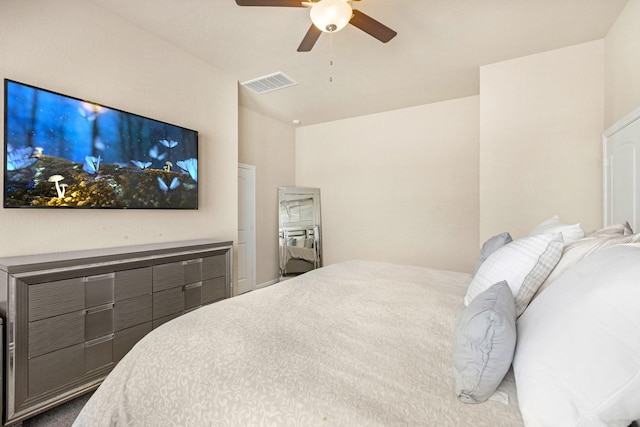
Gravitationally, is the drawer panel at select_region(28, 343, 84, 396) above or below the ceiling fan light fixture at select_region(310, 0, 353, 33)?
below

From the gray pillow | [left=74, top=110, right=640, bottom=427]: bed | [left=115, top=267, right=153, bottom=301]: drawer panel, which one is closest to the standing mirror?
[left=115, top=267, right=153, bottom=301]: drawer panel

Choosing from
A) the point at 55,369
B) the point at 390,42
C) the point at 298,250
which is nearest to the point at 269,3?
the point at 390,42

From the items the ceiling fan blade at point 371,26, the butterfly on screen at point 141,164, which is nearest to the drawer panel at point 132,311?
the butterfly on screen at point 141,164

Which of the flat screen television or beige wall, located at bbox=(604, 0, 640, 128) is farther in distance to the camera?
beige wall, located at bbox=(604, 0, 640, 128)

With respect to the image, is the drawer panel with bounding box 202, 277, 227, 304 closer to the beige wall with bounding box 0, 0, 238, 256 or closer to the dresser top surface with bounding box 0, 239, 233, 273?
the dresser top surface with bounding box 0, 239, 233, 273

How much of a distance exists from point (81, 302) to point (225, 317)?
1.23 m

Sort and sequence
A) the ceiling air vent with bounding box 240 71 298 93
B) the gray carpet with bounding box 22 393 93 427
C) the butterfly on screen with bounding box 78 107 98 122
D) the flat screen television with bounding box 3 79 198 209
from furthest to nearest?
the ceiling air vent with bounding box 240 71 298 93, the butterfly on screen with bounding box 78 107 98 122, the flat screen television with bounding box 3 79 198 209, the gray carpet with bounding box 22 393 93 427

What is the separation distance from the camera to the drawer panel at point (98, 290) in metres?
1.85

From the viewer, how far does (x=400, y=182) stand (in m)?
4.34

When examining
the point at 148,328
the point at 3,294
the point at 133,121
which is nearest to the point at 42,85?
the point at 133,121

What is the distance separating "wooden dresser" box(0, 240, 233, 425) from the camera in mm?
1566

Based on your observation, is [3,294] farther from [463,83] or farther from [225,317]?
[463,83]

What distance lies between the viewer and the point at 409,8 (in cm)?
219

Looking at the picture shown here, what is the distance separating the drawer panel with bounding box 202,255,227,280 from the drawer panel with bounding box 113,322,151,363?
2.04 ft
